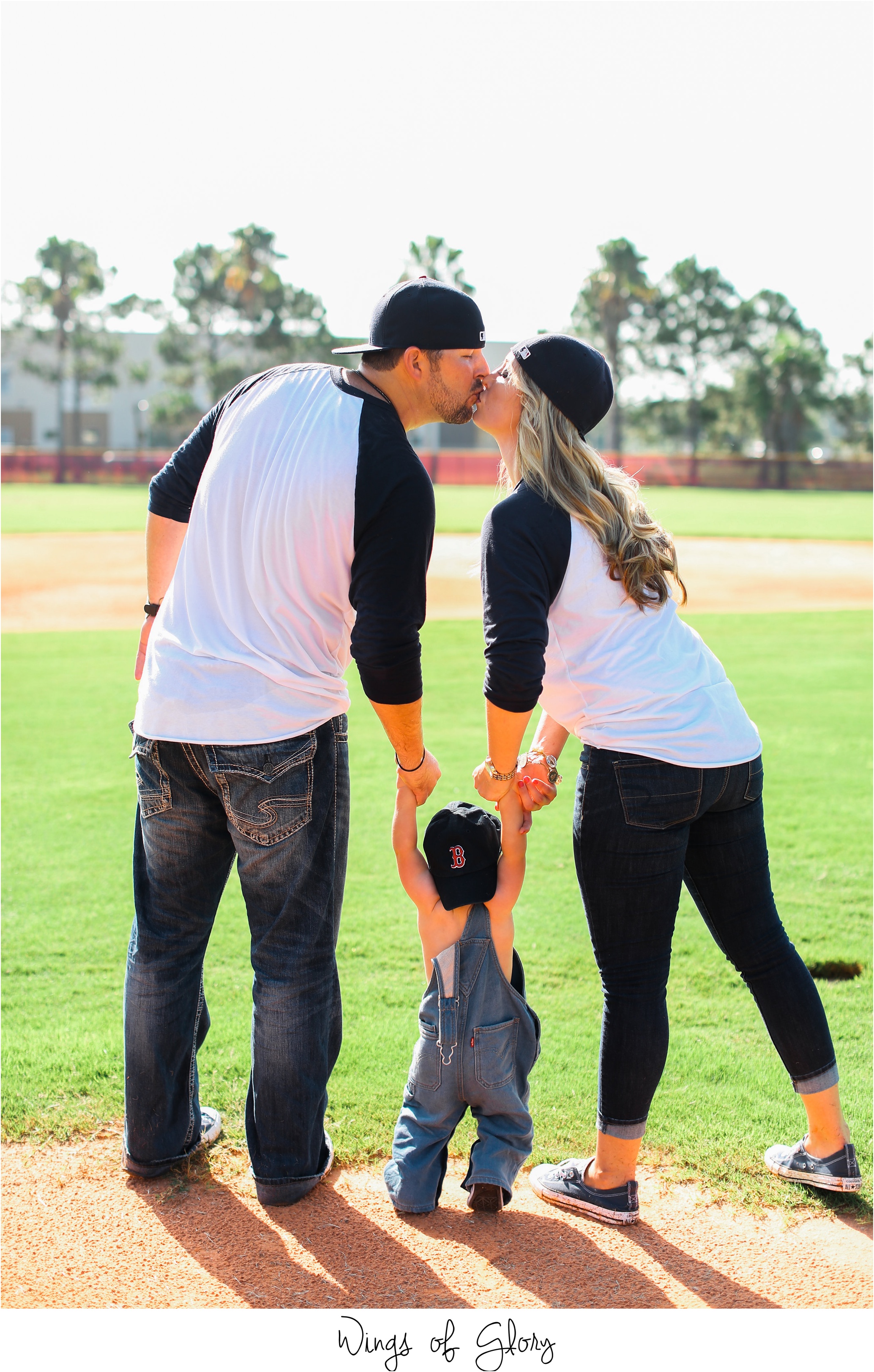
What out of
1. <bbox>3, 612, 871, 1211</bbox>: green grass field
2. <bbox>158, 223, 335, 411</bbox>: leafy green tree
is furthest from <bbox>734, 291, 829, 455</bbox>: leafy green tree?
<bbox>3, 612, 871, 1211</bbox>: green grass field

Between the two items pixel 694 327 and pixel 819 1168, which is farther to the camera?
pixel 694 327

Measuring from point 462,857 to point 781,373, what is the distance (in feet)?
198

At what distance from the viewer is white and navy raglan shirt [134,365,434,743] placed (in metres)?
2.42

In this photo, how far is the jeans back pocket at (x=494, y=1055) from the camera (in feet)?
8.83

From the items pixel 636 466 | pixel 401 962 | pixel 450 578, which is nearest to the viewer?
pixel 401 962

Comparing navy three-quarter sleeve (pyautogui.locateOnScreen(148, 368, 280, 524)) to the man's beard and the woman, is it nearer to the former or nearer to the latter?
the man's beard

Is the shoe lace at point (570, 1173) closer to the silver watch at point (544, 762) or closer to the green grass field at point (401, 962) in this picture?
the green grass field at point (401, 962)

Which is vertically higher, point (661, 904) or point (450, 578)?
point (450, 578)

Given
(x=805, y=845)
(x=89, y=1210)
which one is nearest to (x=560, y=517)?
(x=89, y=1210)

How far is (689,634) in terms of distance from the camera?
2701 millimetres

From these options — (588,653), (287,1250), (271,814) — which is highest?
(588,653)

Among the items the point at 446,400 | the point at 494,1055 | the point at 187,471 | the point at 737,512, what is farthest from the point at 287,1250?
the point at 737,512

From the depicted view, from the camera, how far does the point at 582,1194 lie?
2672mm

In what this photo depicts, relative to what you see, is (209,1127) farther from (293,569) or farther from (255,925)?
(293,569)
